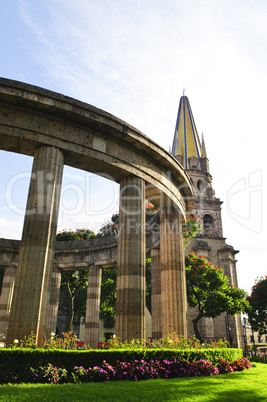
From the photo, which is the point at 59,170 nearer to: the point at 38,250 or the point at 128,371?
the point at 38,250

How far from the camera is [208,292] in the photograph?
1324 inches

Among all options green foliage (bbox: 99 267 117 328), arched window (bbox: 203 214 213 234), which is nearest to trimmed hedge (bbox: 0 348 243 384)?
green foliage (bbox: 99 267 117 328)

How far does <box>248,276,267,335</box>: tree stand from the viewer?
40.2 metres

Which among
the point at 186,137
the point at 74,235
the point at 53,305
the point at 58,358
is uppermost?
the point at 186,137

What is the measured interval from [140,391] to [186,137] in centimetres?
5686

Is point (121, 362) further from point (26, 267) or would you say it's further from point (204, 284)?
point (204, 284)

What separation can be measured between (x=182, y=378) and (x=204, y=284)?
2328cm

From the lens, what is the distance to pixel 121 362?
1052 centimetres

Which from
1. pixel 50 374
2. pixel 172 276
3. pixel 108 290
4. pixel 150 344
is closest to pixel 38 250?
pixel 50 374

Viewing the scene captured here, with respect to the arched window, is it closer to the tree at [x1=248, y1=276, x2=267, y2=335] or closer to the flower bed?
the tree at [x1=248, y1=276, x2=267, y2=335]

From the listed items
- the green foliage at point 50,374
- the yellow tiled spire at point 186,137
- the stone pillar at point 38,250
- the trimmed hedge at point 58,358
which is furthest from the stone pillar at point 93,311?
the yellow tiled spire at point 186,137

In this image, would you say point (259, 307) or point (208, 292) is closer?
point (208, 292)

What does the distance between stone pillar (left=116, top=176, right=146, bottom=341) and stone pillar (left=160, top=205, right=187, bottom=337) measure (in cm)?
354

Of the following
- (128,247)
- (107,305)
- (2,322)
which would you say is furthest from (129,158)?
(107,305)
